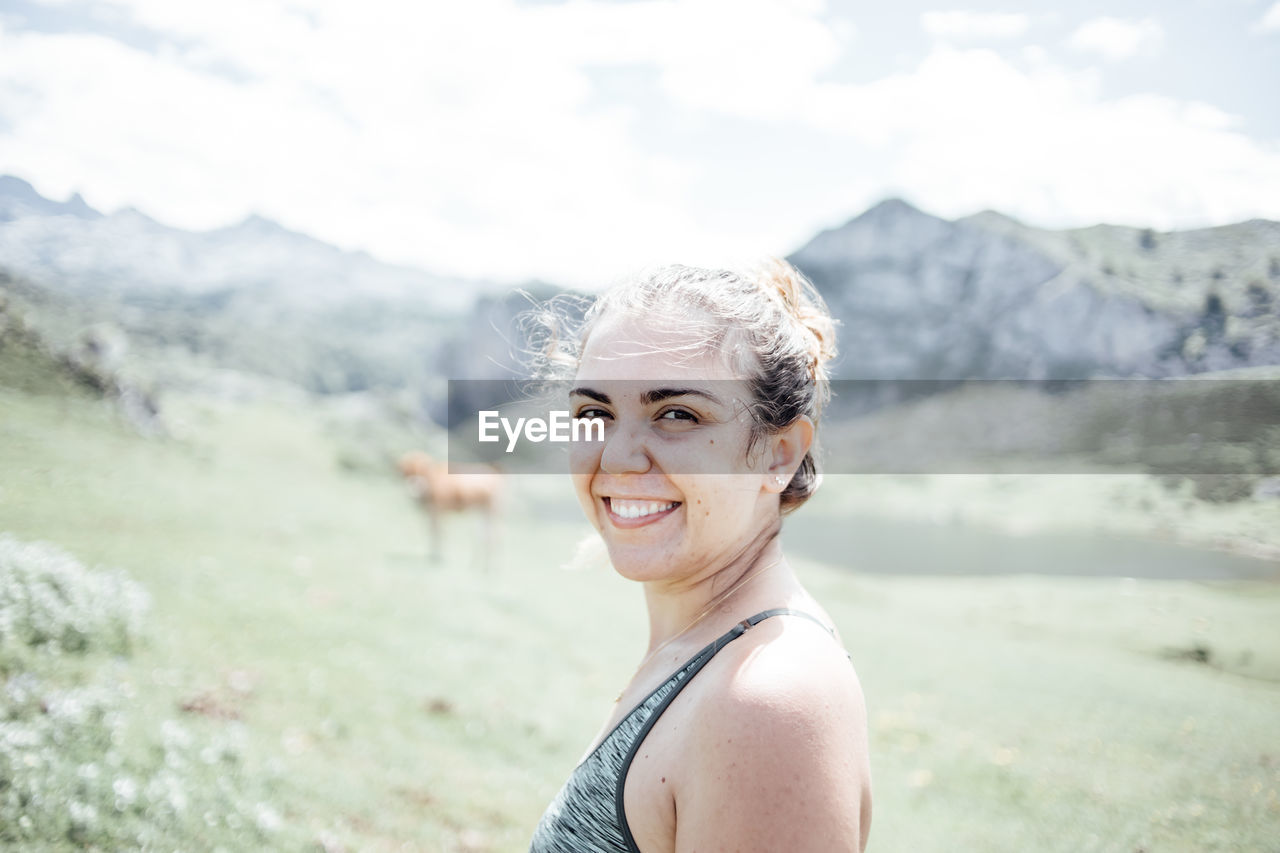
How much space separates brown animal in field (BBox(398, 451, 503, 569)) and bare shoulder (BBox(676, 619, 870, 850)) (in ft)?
57.0

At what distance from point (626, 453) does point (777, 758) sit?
3.65 feet

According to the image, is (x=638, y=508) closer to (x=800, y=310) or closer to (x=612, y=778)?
(x=612, y=778)

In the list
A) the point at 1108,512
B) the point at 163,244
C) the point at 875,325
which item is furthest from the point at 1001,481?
the point at 875,325

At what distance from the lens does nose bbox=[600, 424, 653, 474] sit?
2.47 meters

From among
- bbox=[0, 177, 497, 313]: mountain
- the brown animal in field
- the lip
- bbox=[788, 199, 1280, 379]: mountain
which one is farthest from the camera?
the brown animal in field

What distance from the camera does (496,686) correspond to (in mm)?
8688

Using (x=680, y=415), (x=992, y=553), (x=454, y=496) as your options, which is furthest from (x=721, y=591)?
(x=992, y=553)

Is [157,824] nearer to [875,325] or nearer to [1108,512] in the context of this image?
[1108,512]

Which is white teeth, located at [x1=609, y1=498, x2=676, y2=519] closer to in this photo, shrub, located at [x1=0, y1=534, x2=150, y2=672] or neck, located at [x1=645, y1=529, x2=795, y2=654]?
neck, located at [x1=645, y1=529, x2=795, y2=654]

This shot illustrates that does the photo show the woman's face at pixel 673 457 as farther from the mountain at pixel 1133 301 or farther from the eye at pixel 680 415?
the mountain at pixel 1133 301

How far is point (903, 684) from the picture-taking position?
1023 cm

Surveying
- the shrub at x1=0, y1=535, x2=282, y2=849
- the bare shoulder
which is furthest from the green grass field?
the bare shoulder

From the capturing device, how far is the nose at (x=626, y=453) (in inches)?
97.4

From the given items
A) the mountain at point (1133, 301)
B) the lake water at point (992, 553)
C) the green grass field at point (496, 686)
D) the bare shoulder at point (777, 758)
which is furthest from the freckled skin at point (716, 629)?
the lake water at point (992, 553)
